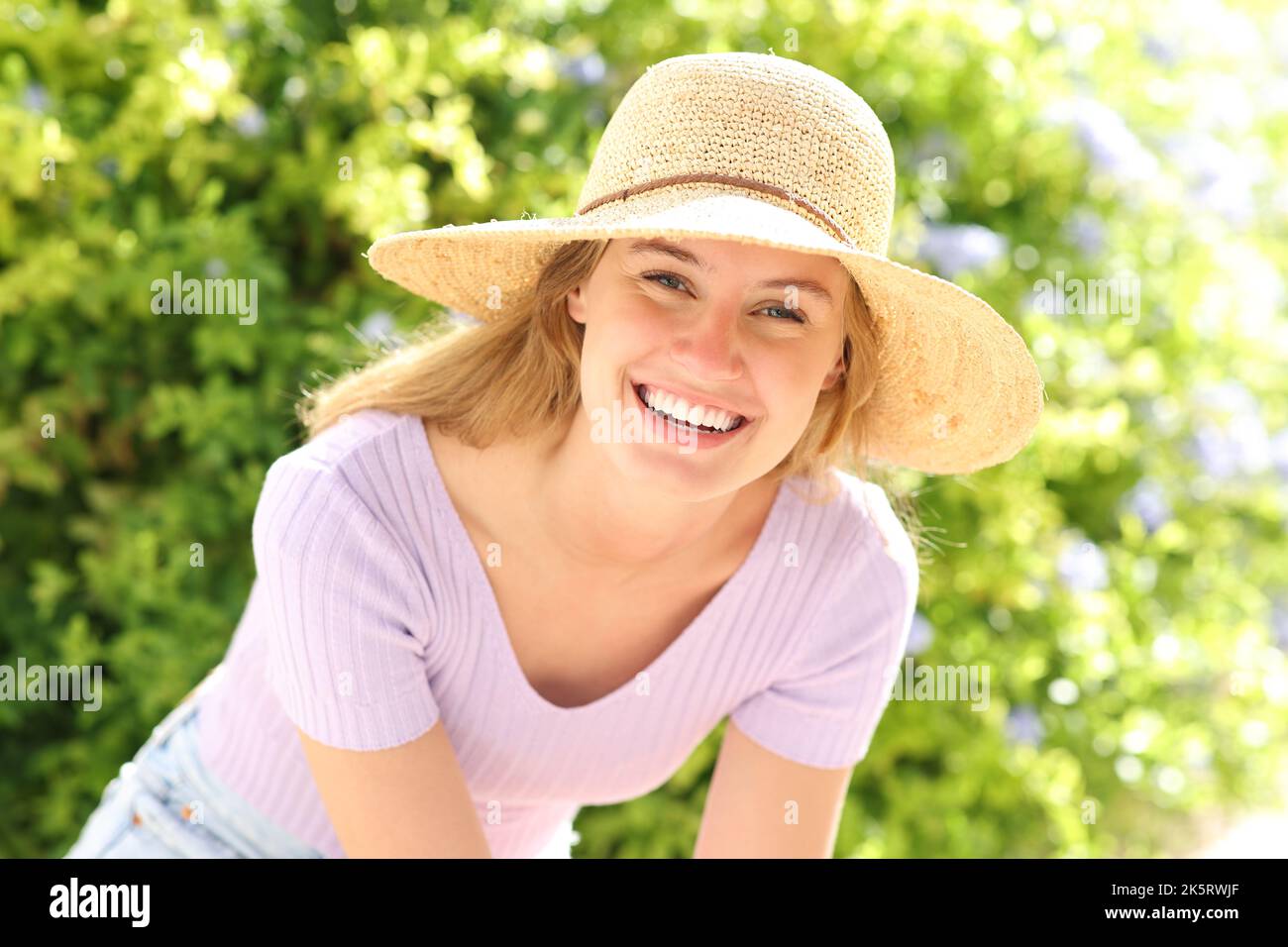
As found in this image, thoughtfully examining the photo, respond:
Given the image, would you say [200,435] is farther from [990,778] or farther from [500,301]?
[990,778]

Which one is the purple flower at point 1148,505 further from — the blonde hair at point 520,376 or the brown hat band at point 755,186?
the brown hat band at point 755,186

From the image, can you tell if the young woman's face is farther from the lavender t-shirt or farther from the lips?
the lavender t-shirt

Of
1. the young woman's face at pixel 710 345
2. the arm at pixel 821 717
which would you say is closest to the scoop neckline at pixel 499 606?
the arm at pixel 821 717

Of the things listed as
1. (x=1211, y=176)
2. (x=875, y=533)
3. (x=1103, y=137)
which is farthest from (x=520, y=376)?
(x=1211, y=176)

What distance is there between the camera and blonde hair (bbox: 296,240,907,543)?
1.76 meters

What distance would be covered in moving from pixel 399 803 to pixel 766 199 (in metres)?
0.80

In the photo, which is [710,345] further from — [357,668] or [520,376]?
[357,668]

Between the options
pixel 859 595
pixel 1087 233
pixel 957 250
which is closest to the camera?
pixel 859 595

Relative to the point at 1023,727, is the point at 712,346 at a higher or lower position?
higher

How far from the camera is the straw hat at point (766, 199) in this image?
1507mm

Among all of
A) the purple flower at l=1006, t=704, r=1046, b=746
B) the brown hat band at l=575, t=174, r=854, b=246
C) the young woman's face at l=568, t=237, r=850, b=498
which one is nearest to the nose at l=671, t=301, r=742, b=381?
the young woman's face at l=568, t=237, r=850, b=498

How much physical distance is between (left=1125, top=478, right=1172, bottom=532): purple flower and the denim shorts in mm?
2203

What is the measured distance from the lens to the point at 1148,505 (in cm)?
337
